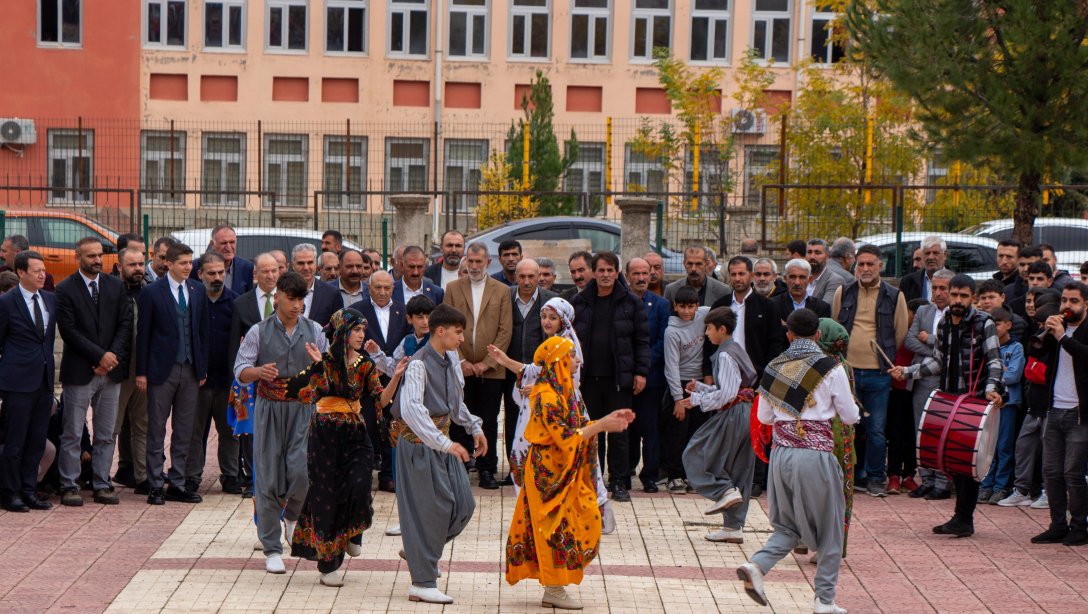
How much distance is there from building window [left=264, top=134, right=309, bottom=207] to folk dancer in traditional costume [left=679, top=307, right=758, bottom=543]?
72.6ft

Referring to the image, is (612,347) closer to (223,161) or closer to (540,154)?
(540,154)

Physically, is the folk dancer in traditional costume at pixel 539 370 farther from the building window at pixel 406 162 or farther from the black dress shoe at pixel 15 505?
the building window at pixel 406 162

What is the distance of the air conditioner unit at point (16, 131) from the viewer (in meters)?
31.4

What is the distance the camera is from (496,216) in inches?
910

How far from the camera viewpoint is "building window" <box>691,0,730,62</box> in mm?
35500

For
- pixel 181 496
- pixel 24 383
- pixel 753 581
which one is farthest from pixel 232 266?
pixel 753 581

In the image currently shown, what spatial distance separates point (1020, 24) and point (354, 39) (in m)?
21.0

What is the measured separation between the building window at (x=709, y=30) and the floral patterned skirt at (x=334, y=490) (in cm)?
2834

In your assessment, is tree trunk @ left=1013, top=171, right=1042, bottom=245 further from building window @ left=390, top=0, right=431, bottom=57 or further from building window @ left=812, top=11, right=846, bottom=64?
building window @ left=390, top=0, right=431, bottom=57

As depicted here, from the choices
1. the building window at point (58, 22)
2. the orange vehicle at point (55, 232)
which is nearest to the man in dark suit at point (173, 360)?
the orange vehicle at point (55, 232)

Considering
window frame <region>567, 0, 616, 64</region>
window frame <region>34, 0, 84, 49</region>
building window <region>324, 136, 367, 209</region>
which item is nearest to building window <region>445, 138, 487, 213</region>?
building window <region>324, 136, 367, 209</region>

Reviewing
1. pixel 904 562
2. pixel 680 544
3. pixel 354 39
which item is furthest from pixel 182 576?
pixel 354 39

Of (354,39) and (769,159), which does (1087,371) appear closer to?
(769,159)

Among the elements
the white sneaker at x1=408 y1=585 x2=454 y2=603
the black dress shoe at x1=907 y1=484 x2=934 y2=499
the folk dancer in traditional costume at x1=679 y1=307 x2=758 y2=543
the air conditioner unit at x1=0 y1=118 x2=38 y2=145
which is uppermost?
the air conditioner unit at x1=0 y1=118 x2=38 y2=145
